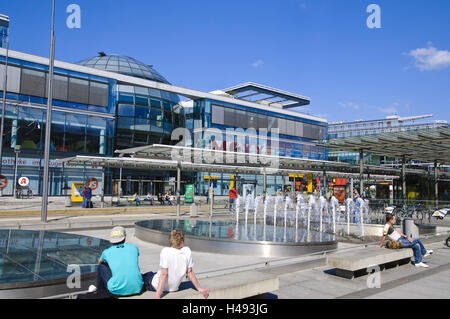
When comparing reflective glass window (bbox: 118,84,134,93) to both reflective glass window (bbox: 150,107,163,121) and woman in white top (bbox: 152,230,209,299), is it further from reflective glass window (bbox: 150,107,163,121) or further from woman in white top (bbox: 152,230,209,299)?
woman in white top (bbox: 152,230,209,299)

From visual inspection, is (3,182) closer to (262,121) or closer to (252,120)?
(252,120)

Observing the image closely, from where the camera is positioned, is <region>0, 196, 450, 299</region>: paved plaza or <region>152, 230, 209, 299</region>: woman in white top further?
<region>0, 196, 450, 299</region>: paved plaza

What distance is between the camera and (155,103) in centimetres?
4794

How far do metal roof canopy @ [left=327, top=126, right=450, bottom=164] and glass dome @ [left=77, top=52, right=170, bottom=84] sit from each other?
36.2 metres

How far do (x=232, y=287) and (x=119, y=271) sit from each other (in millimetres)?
1431

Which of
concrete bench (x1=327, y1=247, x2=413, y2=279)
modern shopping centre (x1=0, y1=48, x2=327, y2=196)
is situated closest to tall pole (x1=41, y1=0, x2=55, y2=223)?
modern shopping centre (x1=0, y1=48, x2=327, y2=196)

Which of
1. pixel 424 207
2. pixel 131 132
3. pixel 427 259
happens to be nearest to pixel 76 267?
pixel 427 259

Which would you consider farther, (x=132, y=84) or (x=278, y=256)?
(x=132, y=84)

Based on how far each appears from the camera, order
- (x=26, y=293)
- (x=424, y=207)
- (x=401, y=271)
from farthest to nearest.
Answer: (x=424, y=207) < (x=401, y=271) < (x=26, y=293)

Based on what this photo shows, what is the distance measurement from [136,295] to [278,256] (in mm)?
5920

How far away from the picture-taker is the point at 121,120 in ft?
148

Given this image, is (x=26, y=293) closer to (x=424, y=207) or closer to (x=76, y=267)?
(x=76, y=267)

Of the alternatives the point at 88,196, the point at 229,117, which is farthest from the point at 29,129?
the point at 229,117

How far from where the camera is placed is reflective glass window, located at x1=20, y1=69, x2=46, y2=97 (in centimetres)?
3644
